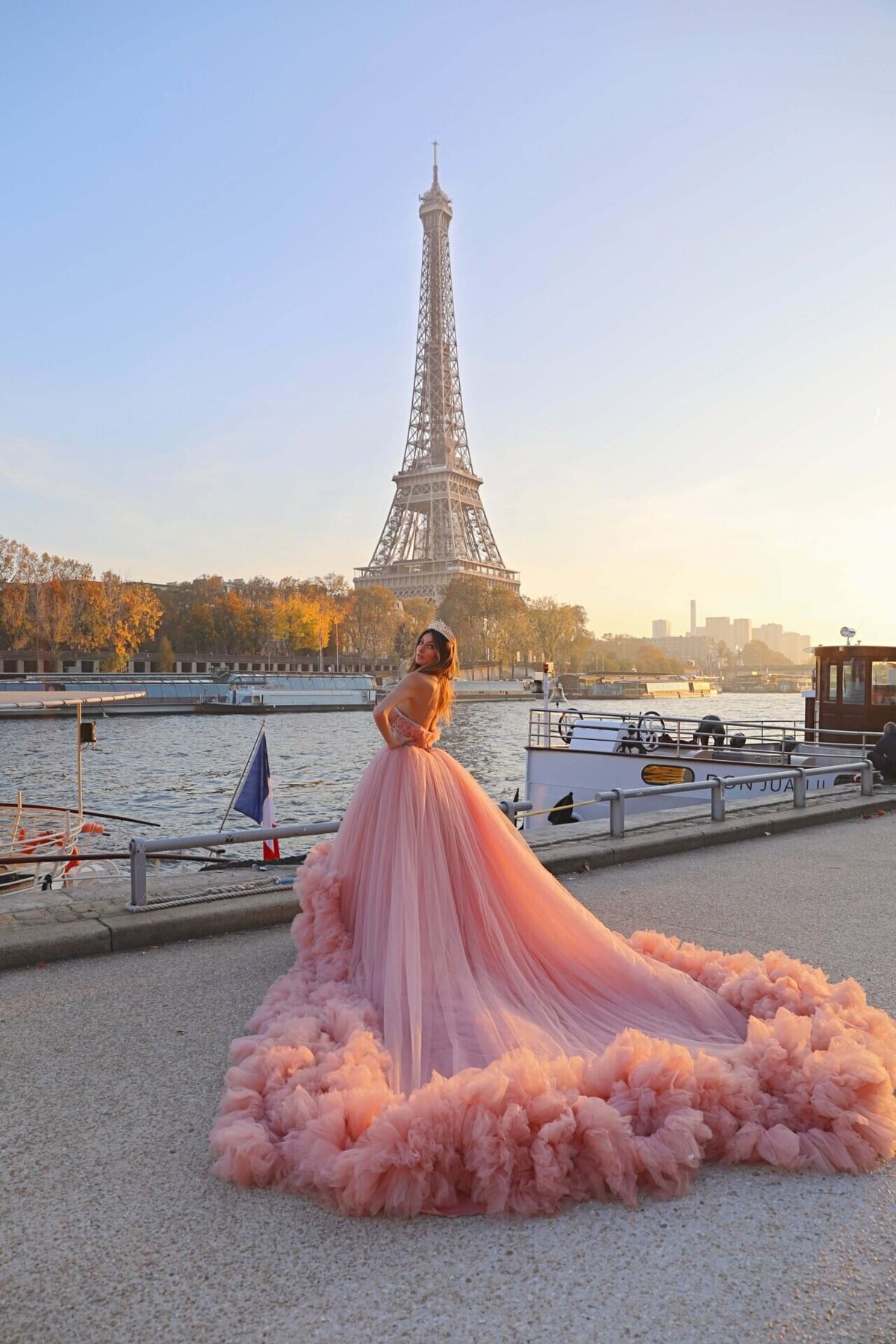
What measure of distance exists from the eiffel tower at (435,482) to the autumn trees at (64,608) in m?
37.0

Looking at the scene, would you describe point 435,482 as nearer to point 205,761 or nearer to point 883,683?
point 205,761

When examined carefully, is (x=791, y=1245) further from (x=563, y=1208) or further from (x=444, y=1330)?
(x=444, y=1330)

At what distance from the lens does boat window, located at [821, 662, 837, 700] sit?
18.7 metres

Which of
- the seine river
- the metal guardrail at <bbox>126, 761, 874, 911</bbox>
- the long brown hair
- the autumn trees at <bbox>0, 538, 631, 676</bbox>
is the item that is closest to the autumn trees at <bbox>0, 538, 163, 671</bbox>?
the autumn trees at <bbox>0, 538, 631, 676</bbox>

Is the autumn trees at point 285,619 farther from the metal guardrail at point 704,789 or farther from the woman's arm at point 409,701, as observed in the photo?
the woman's arm at point 409,701

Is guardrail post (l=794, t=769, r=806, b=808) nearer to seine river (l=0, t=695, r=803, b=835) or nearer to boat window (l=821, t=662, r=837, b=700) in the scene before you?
seine river (l=0, t=695, r=803, b=835)

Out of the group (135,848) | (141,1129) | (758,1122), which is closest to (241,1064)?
(141,1129)

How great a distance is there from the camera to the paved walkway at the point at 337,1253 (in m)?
2.35

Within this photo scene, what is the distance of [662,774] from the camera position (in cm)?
1728

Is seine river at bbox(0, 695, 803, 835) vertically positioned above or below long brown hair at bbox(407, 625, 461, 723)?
below

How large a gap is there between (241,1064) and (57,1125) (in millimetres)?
692

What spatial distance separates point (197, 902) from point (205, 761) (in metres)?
29.2

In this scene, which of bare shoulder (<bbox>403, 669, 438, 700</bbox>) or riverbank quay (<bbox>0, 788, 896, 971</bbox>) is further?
riverbank quay (<bbox>0, 788, 896, 971</bbox>)

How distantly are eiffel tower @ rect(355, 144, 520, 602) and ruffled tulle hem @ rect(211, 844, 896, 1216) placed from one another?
104m
